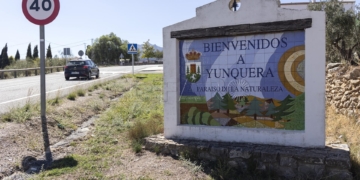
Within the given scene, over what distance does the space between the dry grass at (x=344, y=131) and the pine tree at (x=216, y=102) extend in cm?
217

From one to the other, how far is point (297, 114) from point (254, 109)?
0.64 meters

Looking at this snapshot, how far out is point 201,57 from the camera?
18.7 feet

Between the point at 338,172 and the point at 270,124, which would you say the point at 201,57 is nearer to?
the point at 270,124

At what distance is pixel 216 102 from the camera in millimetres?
5582

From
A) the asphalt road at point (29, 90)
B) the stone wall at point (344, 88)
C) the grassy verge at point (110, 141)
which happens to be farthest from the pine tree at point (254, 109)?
the asphalt road at point (29, 90)

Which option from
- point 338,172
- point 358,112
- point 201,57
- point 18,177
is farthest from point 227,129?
point 358,112

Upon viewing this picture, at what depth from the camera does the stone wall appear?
8262 mm

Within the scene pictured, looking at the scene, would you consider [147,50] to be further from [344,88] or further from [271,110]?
[271,110]

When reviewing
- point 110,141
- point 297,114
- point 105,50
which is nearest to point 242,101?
point 297,114

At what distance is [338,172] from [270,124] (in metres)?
1.17

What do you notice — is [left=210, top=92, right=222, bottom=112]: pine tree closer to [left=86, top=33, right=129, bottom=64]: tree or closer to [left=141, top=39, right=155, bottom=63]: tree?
[left=86, top=33, right=129, bottom=64]: tree

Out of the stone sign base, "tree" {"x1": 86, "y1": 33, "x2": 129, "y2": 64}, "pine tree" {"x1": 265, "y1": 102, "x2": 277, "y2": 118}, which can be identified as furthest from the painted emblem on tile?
"tree" {"x1": 86, "y1": 33, "x2": 129, "y2": 64}

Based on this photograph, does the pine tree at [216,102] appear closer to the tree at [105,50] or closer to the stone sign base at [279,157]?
the stone sign base at [279,157]

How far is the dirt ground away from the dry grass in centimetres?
277
